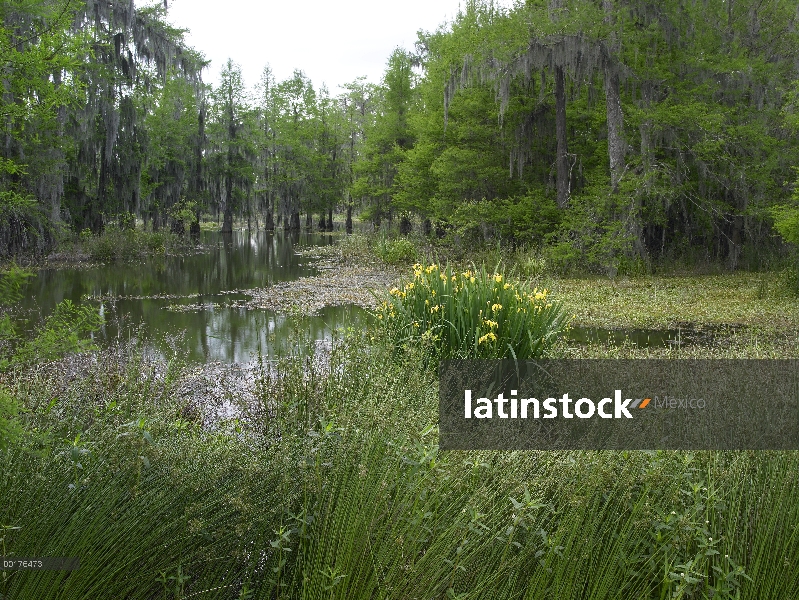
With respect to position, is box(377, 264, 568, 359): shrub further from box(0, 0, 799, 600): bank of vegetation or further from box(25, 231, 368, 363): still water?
box(25, 231, 368, 363): still water

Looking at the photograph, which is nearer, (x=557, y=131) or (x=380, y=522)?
(x=380, y=522)

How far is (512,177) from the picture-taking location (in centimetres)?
2250

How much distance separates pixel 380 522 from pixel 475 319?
399cm

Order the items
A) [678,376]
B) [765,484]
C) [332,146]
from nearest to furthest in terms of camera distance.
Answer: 1. [765,484]
2. [678,376]
3. [332,146]

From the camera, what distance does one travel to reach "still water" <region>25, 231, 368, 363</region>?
9.80 m

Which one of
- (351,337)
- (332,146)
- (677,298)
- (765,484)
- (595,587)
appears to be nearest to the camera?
(595,587)

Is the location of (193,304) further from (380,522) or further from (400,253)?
(380,522)

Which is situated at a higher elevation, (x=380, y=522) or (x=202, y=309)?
(x=380, y=522)

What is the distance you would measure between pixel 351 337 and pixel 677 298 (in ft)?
32.1

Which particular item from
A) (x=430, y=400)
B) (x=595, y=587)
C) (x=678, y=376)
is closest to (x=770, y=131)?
(x=678, y=376)

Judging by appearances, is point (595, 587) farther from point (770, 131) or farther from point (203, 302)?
point (770, 131)

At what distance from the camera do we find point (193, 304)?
47.2ft

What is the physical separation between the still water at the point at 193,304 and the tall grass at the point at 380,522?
9.19 feet

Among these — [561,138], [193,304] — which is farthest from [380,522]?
[561,138]
